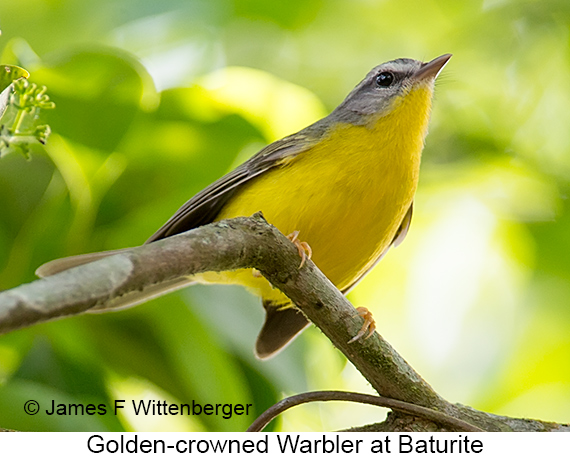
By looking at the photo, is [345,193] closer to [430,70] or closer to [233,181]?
Answer: [233,181]

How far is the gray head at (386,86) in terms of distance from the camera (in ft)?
9.75

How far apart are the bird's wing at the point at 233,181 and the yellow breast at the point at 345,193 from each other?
34 mm

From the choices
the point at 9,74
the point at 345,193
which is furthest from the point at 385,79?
the point at 9,74

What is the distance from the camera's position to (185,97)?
2.87 metres

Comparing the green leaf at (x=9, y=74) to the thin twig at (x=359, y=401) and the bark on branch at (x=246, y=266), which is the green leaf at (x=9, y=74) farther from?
the thin twig at (x=359, y=401)

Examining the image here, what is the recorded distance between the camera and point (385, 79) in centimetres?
310

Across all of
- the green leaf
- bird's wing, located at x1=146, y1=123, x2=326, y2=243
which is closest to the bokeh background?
bird's wing, located at x1=146, y1=123, x2=326, y2=243

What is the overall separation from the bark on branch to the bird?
557mm

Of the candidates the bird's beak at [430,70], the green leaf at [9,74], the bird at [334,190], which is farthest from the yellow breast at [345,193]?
the green leaf at [9,74]

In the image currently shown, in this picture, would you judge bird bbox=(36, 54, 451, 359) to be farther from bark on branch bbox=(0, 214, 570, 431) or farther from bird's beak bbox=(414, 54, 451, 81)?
bark on branch bbox=(0, 214, 570, 431)

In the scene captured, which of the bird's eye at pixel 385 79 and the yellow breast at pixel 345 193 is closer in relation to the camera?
the yellow breast at pixel 345 193

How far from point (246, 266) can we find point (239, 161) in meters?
1.54
